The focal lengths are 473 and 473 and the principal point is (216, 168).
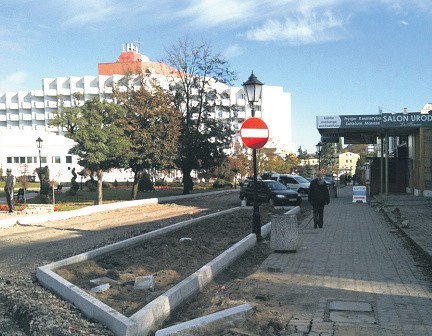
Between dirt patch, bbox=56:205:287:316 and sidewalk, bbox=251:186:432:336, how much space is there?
1.37m

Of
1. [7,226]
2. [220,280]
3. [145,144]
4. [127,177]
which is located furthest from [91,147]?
[127,177]

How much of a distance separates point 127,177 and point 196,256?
7229 cm

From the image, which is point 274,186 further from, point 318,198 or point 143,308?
point 143,308

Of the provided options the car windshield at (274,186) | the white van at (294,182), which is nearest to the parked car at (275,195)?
the car windshield at (274,186)

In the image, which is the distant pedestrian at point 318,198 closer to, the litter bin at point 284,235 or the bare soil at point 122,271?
the bare soil at point 122,271

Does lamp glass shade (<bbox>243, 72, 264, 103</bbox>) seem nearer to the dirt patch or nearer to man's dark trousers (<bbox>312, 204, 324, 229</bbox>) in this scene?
the dirt patch

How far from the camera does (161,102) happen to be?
31.0m

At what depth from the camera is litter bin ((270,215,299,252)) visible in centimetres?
1020

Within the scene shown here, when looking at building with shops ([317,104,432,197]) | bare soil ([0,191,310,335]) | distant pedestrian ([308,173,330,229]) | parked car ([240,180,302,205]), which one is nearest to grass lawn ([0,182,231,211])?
parked car ([240,180,302,205])

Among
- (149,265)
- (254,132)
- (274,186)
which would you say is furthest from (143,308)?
(274,186)

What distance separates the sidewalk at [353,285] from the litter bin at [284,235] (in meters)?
0.19

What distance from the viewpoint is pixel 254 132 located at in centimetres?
1134

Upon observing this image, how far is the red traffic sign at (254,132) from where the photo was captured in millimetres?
11273

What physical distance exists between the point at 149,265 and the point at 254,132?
4.33m
